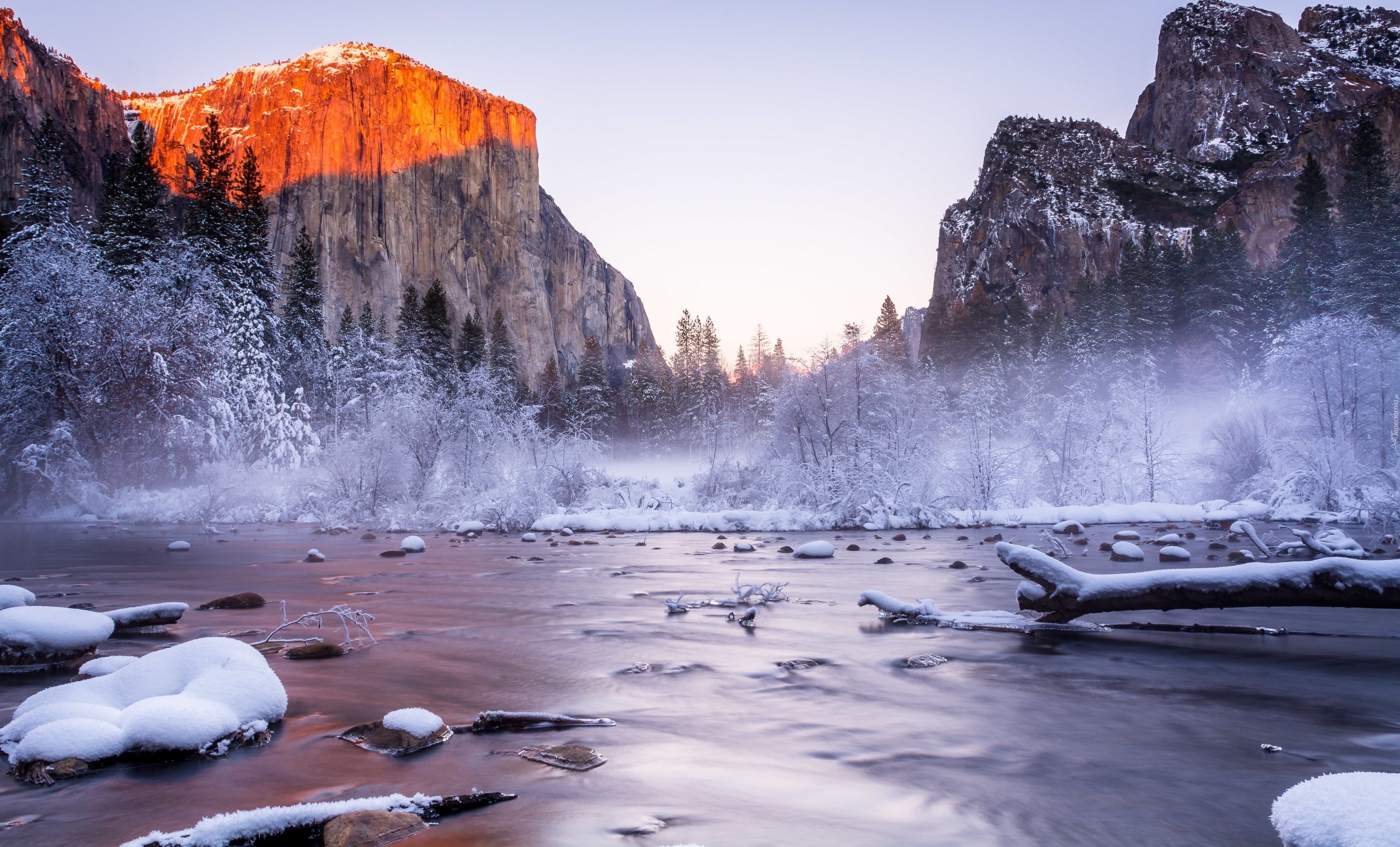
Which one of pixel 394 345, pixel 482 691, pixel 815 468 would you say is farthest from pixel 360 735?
pixel 394 345

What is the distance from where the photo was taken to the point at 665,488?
2819cm

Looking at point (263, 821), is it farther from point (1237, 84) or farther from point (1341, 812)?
point (1237, 84)

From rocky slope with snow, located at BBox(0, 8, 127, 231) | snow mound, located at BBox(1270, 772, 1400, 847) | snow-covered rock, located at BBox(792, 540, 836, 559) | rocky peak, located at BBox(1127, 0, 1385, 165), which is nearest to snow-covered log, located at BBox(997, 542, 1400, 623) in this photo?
snow mound, located at BBox(1270, 772, 1400, 847)

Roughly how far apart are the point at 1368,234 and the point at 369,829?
48140mm

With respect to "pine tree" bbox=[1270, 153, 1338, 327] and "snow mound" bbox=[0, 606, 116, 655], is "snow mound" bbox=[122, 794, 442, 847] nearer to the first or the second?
"snow mound" bbox=[0, 606, 116, 655]

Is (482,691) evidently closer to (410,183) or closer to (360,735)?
(360,735)

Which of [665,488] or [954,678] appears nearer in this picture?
[954,678]

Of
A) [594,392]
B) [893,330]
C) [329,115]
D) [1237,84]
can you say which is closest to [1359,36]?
[1237,84]

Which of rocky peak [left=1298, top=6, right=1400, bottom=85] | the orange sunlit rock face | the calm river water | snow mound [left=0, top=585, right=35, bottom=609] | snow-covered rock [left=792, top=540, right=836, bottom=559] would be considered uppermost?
rocky peak [left=1298, top=6, right=1400, bottom=85]

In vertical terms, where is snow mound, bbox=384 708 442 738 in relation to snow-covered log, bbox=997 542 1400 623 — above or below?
below

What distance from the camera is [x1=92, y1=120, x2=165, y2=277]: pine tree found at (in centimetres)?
3045

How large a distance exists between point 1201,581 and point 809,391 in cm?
1756

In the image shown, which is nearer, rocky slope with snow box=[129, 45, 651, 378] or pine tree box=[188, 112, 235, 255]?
pine tree box=[188, 112, 235, 255]

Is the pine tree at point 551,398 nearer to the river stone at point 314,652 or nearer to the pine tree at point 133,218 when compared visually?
the pine tree at point 133,218
